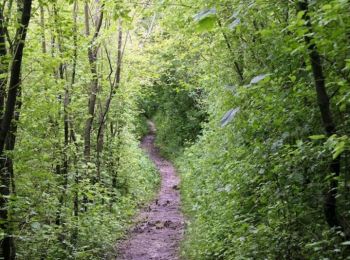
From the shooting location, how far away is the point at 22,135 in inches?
276

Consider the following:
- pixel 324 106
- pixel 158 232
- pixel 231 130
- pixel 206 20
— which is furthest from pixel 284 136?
pixel 158 232

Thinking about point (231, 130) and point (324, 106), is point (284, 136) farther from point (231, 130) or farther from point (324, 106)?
point (231, 130)

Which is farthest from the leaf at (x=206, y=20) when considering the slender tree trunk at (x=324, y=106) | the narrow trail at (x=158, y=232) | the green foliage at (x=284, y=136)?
the narrow trail at (x=158, y=232)

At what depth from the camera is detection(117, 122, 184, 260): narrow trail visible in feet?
31.6

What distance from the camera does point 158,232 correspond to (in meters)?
11.6

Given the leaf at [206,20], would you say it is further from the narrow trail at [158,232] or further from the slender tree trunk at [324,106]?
the narrow trail at [158,232]

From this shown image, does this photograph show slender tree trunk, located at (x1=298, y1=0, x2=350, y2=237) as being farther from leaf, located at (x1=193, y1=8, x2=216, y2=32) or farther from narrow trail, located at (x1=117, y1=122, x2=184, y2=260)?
narrow trail, located at (x1=117, y1=122, x2=184, y2=260)

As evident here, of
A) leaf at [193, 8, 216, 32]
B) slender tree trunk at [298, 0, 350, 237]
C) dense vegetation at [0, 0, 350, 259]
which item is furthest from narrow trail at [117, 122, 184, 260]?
leaf at [193, 8, 216, 32]

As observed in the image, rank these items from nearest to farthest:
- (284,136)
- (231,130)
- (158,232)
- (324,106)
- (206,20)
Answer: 1. (206,20)
2. (324,106)
3. (284,136)
4. (231,130)
5. (158,232)

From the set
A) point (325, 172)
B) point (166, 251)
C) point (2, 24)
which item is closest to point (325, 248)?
point (325, 172)

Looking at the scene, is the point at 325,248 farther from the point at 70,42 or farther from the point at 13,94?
the point at 70,42

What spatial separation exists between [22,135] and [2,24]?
118 inches

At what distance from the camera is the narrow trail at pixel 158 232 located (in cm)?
962

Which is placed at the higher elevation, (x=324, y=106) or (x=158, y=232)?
(x=324, y=106)
